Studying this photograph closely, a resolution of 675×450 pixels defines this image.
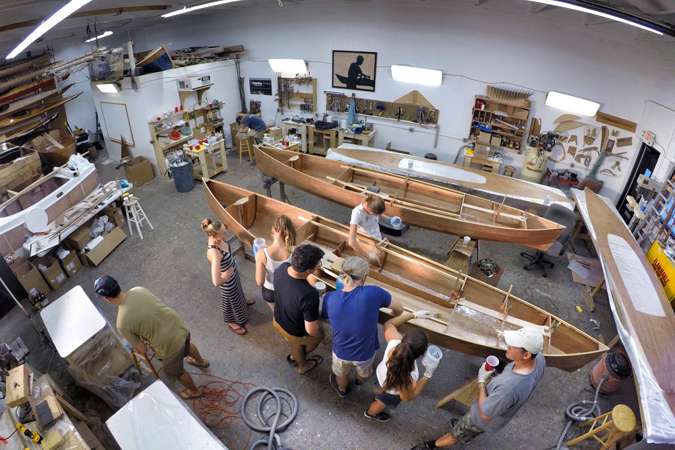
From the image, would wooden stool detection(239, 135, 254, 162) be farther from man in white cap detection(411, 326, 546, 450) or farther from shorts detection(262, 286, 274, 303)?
man in white cap detection(411, 326, 546, 450)

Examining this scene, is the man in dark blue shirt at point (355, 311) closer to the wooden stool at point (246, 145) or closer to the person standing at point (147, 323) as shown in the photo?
the person standing at point (147, 323)

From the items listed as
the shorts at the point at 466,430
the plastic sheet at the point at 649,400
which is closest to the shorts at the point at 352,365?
the shorts at the point at 466,430

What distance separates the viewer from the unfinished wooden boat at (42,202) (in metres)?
4.82

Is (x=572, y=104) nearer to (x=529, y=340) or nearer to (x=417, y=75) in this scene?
(x=417, y=75)

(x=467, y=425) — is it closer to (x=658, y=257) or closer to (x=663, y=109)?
(x=658, y=257)

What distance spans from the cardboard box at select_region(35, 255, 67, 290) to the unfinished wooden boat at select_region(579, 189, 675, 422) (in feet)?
25.2

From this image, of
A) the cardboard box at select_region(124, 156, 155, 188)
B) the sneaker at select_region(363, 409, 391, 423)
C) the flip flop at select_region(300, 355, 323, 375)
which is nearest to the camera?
the sneaker at select_region(363, 409, 391, 423)

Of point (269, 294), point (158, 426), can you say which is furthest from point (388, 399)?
point (158, 426)

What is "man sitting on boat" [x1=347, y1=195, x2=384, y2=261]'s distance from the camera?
4.39 m

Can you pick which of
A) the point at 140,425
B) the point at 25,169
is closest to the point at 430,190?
the point at 140,425

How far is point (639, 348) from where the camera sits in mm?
3623

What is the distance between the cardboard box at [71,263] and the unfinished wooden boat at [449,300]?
253 cm

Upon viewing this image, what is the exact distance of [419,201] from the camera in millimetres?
6473

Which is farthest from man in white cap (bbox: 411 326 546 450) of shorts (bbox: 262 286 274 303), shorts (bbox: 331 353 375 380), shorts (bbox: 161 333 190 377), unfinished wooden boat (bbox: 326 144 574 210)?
unfinished wooden boat (bbox: 326 144 574 210)
